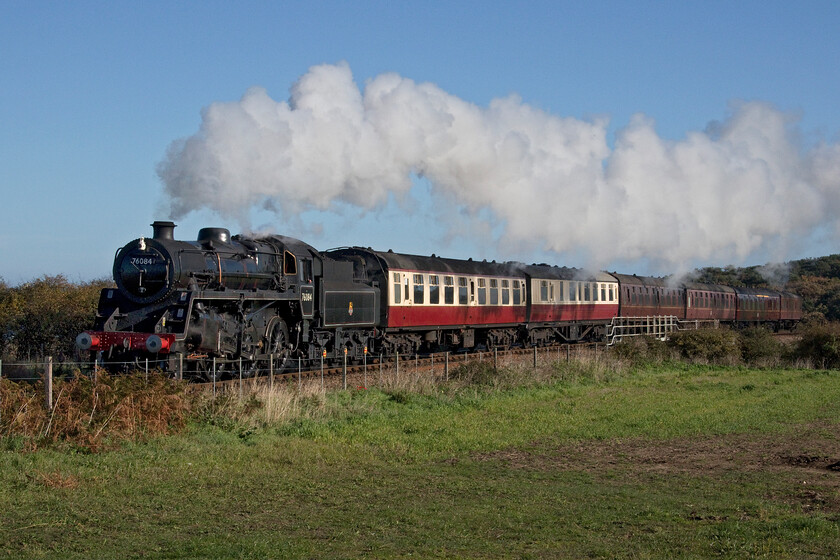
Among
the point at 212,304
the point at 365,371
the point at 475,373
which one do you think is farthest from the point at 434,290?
the point at 212,304

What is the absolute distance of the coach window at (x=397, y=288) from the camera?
28.3 metres

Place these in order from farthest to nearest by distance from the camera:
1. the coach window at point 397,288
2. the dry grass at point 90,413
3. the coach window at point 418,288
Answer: the coach window at point 418,288 < the coach window at point 397,288 < the dry grass at point 90,413

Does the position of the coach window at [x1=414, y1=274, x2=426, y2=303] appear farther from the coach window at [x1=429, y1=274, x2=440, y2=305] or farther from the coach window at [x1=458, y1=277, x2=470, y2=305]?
the coach window at [x1=458, y1=277, x2=470, y2=305]

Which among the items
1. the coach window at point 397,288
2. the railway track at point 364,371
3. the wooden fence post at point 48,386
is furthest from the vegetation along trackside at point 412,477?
the coach window at point 397,288

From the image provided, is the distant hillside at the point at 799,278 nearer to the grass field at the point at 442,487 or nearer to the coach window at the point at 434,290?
the coach window at the point at 434,290

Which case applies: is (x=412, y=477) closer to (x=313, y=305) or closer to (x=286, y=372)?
(x=286, y=372)

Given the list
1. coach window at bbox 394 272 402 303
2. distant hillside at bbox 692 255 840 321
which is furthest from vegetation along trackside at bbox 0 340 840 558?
distant hillside at bbox 692 255 840 321

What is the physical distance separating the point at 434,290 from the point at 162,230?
40.5ft

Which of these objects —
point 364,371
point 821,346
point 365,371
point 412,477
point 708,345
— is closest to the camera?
point 412,477

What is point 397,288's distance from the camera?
2847 centimetres

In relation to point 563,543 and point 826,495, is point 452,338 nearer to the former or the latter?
point 826,495

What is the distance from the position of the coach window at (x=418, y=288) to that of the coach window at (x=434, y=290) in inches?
19.7

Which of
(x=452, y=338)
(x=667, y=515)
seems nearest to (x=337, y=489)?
(x=667, y=515)

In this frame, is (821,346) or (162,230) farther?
(821,346)
